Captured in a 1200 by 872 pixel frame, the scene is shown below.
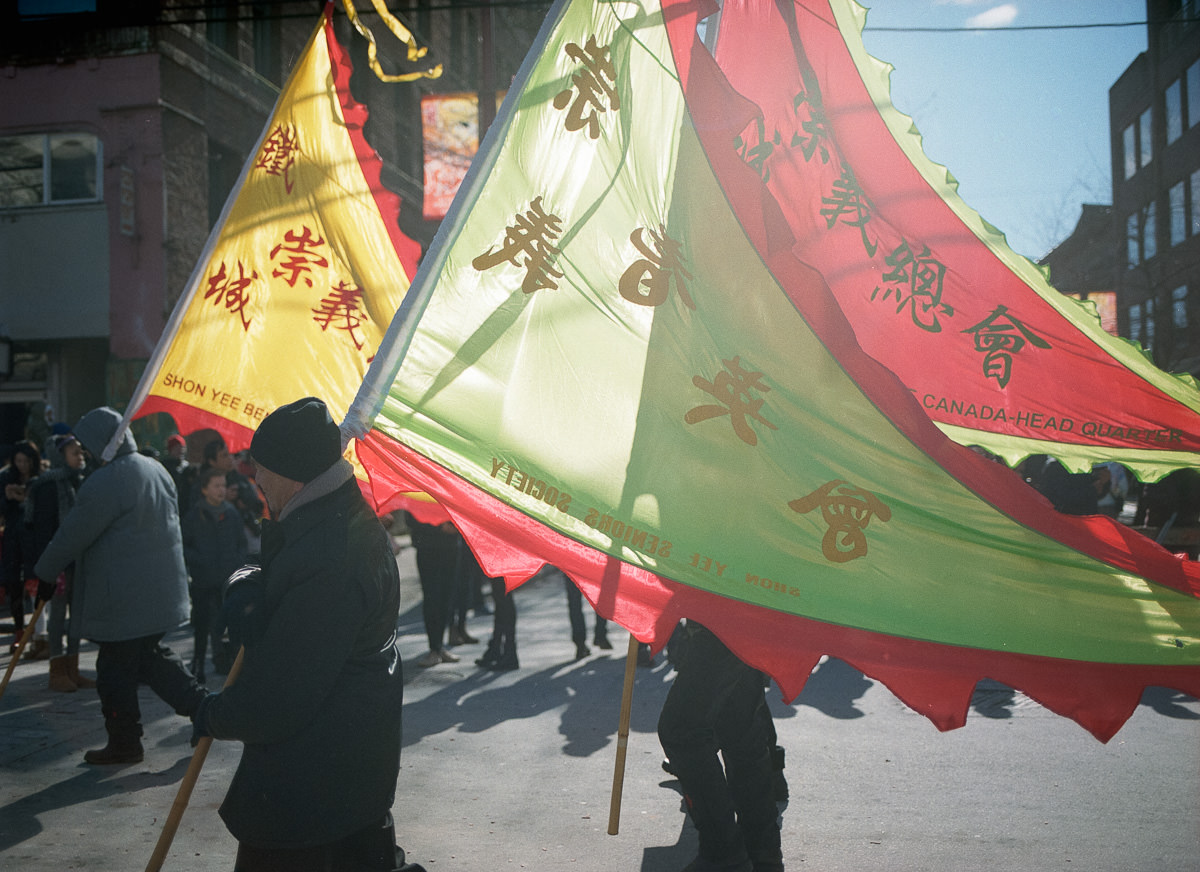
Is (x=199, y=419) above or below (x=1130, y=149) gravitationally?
below

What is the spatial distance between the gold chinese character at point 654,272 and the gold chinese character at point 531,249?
213 millimetres

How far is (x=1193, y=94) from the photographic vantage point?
1371 inches

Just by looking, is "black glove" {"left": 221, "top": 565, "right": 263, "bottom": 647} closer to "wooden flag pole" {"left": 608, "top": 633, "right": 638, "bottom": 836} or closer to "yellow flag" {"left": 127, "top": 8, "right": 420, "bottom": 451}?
"wooden flag pole" {"left": 608, "top": 633, "right": 638, "bottom": 836}

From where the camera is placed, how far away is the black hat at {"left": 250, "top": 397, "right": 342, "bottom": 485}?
2639mm

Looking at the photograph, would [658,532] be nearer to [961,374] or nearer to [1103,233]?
[961,374]

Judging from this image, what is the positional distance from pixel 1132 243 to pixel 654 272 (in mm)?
43325

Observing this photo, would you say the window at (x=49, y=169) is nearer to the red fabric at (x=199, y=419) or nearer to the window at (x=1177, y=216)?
the red fabric at (x=199, y=419)

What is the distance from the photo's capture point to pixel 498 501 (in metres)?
→ 2.79

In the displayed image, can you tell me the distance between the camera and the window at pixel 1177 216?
116 ft

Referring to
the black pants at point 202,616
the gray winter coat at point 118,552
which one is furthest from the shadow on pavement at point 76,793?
the black pants at point 202,616

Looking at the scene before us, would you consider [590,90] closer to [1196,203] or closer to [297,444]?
[297,444]

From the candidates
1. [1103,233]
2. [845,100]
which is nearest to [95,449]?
[845,100]

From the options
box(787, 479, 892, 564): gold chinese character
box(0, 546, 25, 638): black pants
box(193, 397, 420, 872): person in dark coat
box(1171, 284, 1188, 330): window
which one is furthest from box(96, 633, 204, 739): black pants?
box(1171, 284, 1188, 330): window

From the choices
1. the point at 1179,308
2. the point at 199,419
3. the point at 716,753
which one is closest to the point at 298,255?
the point at 199,419
